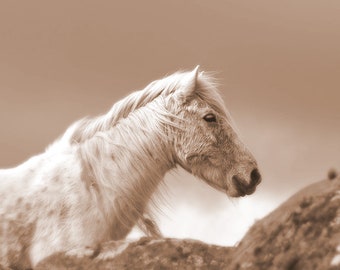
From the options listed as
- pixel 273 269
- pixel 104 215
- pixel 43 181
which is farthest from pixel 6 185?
pixel 273 269

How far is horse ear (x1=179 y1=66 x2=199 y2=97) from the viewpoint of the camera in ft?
28.0

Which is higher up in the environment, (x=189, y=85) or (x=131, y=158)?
(x=189, y=85)

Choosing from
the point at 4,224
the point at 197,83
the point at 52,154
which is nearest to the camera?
the point at 4,224

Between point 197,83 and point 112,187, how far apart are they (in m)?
1.86

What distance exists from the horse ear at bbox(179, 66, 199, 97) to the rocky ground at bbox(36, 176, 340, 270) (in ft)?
15.6

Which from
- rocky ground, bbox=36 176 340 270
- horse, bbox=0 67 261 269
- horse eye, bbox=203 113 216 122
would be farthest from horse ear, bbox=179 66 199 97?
rocky ground, bbox=36 176 340 270

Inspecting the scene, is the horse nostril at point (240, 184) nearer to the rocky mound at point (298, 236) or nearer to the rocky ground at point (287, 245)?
the rocky ground at point (287, 245)

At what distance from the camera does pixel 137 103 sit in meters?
8.62

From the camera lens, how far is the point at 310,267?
3090 millimetres

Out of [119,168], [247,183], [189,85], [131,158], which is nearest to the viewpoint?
[119,168]

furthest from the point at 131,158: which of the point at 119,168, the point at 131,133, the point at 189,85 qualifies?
the point at 189,85

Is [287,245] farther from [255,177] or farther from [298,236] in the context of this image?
[255,177]

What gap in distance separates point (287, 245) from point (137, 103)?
556 centimetres

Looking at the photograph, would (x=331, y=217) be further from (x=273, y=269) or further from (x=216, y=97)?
(x=216, y=97)
